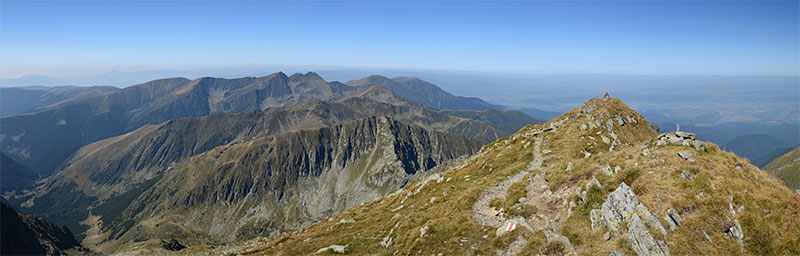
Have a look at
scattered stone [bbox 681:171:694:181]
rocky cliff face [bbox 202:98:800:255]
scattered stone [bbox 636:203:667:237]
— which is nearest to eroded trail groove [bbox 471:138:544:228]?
rocky cliff face [bbox 202:98:800:255]

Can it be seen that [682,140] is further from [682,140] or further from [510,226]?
[510,226]

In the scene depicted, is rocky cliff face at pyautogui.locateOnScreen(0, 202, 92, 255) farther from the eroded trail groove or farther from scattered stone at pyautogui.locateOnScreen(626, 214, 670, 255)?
scattered stone at pyautogui.locateOnScreen(626, 214, 670, 255)

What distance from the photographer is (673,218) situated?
18.9 meters

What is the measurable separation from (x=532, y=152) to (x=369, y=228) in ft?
101

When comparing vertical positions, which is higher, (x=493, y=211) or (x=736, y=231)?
(x=736, y=231)

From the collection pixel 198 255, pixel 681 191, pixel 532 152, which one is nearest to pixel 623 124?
pixel 532 152

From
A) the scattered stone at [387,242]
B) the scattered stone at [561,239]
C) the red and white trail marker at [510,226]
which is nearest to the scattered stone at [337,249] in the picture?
the scattered stone at [387,242]

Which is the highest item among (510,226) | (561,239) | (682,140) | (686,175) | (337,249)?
(682,140)

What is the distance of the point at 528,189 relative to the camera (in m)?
32.7

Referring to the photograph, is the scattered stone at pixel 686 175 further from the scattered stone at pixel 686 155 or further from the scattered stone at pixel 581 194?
the scattered stone at pixel 581 194

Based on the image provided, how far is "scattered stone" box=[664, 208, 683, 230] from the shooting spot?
18566mm

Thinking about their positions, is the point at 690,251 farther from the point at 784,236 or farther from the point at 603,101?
the point at 603,101

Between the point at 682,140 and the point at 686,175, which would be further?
the point at 682,140

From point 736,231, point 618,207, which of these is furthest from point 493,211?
point 736,231
